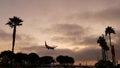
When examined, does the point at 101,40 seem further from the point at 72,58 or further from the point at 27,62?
the point at 27,62

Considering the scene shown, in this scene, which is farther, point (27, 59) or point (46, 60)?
point (46, 60)

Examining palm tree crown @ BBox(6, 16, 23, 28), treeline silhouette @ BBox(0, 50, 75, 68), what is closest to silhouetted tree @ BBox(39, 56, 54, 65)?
treeline silhouette @ BBox(0, 50, 75, 68)

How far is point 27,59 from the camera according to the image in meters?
125

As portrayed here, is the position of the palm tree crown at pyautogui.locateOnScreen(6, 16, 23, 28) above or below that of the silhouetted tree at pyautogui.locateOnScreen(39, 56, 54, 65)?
above

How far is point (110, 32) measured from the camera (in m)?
144

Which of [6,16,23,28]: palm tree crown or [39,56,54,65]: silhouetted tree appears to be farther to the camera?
[39,56,54,65]: silhouetted tree

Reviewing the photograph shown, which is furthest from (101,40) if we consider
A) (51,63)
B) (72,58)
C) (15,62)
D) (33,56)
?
(15,62)

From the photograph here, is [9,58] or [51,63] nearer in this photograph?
[9,58]

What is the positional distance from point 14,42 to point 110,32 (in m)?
64.3

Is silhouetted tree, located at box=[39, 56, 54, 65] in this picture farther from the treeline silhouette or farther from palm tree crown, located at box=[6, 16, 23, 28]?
palm tree crown, located at box=[6, 16, 23, 28]

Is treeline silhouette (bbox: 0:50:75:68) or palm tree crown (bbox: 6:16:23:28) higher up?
palm tree crown (bbox: 6:16:23:28)

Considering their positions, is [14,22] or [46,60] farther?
[46,60]

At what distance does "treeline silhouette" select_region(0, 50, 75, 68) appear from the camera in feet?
375

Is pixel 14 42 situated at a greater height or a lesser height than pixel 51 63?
greater
